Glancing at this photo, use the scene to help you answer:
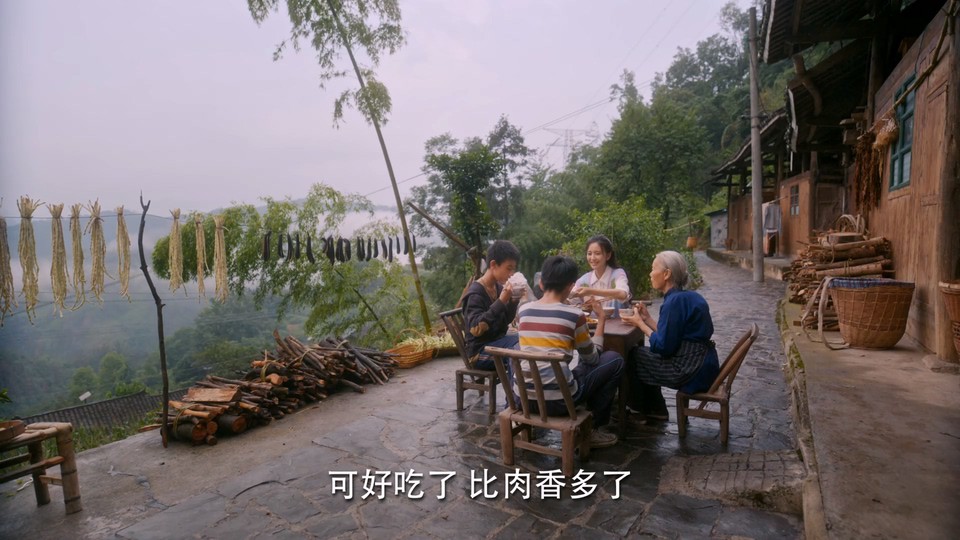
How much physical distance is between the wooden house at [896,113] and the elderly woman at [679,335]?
6.27 feet

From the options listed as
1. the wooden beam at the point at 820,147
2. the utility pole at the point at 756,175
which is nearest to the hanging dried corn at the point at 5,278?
the wooden beam at the point at 820,147

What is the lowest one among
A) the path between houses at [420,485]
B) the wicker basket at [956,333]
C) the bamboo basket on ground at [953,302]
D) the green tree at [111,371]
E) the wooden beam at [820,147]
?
the green tree at [111,371]

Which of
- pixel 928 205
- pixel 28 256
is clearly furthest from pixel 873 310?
pixel 28 256

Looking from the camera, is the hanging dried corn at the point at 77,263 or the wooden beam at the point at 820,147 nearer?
the hanging dried corn at the point at 77,263

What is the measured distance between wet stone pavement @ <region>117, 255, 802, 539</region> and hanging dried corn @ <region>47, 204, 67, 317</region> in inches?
84.7

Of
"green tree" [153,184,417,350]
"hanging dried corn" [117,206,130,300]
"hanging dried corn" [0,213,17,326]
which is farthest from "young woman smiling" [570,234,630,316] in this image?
"green tree" [153,184,417,350]

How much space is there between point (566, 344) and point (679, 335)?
2.97ft

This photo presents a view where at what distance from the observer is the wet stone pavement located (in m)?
2.75

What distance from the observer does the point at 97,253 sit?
14.3 ft

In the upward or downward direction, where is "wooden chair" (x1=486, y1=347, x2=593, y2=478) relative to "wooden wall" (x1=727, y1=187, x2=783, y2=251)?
downward

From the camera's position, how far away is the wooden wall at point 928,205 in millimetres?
3826

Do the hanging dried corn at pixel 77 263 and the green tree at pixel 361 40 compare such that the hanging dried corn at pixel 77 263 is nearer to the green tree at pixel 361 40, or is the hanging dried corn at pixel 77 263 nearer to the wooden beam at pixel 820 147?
the green tree at pixel 361 40

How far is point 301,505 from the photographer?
318 centimetres

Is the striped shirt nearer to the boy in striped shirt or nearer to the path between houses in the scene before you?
the boy in striped shirt
